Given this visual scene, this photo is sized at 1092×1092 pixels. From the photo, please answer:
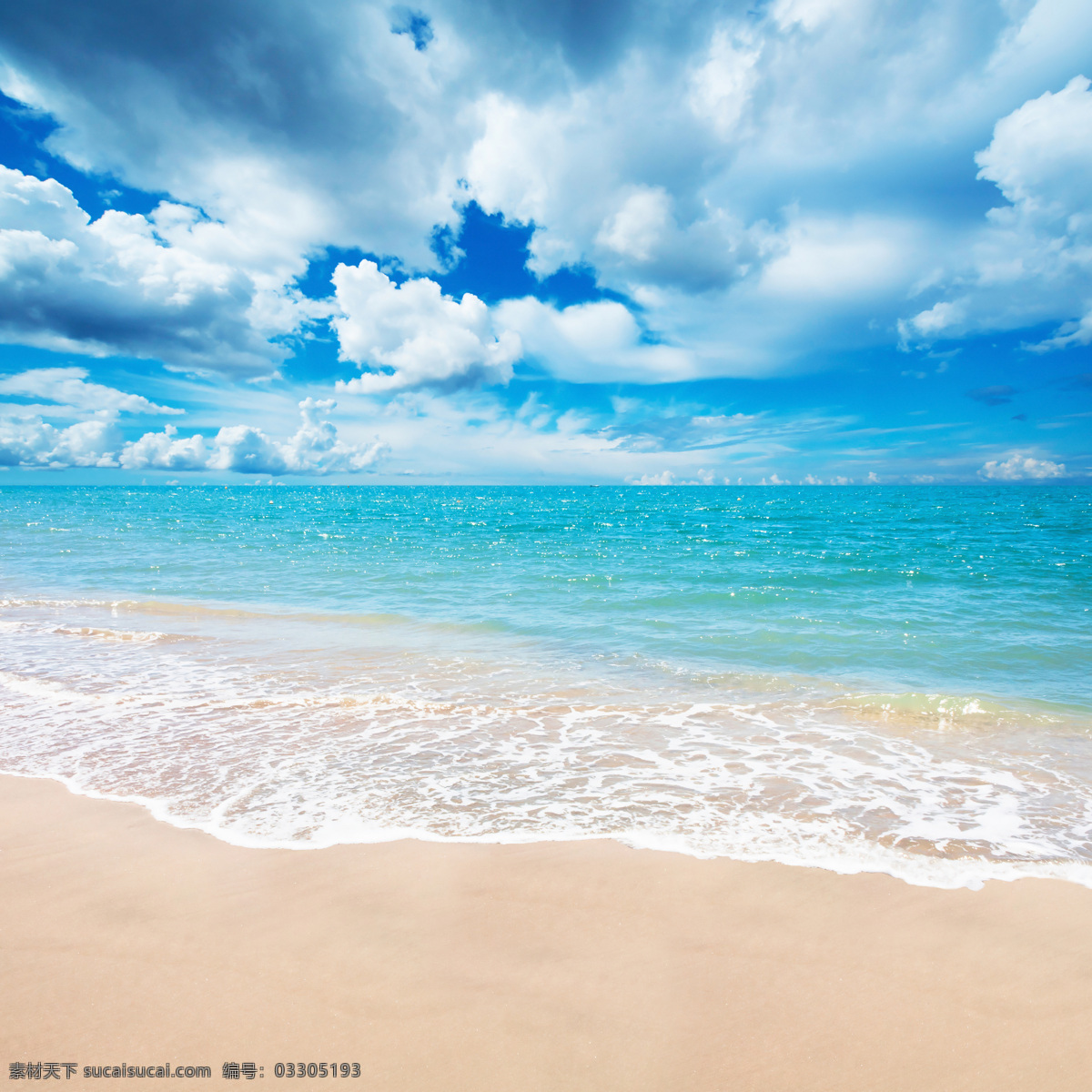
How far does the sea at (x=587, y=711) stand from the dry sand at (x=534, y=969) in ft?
1.41

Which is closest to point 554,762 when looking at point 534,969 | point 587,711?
point 587,711

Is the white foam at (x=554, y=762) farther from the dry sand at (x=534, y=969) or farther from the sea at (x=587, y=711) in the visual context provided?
the dry sand at (x=534, y=969)

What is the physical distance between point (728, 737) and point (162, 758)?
6.53m

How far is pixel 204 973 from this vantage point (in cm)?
324

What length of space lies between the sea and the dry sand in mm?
430

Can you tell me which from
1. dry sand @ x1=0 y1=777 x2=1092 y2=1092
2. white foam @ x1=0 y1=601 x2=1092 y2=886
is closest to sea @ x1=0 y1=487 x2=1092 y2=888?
white foam @ x1=0 y1=601 x2=1092 y2=886

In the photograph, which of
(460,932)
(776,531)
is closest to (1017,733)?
(460,932)

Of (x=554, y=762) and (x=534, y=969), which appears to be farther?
(x=554, y=762)

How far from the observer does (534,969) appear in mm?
3287

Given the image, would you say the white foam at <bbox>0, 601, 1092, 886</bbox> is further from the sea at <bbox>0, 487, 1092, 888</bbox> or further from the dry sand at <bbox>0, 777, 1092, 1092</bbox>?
the dry sand at <bbox>0, 777, 1092, 1092</bbox>

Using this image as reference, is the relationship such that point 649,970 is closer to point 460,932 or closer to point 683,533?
point 460,932

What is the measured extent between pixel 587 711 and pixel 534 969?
4.71m

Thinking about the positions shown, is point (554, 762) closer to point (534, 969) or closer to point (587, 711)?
point (587, 711)

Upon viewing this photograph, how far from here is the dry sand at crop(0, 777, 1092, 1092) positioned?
2.79m
